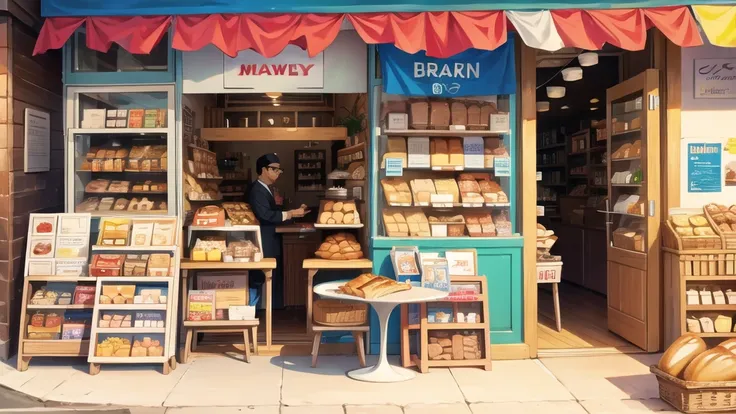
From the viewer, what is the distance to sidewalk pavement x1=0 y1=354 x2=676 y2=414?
16.3 ft

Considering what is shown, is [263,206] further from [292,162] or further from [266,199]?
[292,162]

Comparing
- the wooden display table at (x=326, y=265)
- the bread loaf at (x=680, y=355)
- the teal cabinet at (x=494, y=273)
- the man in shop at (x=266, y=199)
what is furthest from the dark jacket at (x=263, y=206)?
the bread loaf at (x=680, y=355)

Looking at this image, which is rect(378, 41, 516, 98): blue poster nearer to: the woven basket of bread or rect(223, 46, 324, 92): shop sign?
rect(223, 46, 324, 92): shop sign

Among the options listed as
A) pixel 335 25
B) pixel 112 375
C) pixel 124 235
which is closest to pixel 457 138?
pixel 335 25

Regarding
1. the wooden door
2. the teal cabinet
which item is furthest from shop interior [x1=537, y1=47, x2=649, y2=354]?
the teal cabinet

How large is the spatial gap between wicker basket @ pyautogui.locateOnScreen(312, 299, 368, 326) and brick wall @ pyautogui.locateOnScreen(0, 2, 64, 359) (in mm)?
2783

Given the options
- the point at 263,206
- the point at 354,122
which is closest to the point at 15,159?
the point at 263,206

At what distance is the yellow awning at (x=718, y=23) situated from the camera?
19.0 feet

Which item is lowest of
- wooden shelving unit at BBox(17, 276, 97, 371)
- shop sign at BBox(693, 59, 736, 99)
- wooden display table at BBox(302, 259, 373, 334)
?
wooden shelving unit at BBox(17, 276, 97, 371)

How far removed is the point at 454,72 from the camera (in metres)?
6.41

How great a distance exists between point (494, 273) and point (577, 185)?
5706 mm

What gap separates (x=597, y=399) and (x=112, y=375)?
13.2ft

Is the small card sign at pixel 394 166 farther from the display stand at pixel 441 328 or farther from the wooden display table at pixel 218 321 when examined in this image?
the wooden display table at pixel 218 321

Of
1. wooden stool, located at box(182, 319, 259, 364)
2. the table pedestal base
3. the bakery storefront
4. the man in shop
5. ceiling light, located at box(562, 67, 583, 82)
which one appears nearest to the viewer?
the table pedestal base
